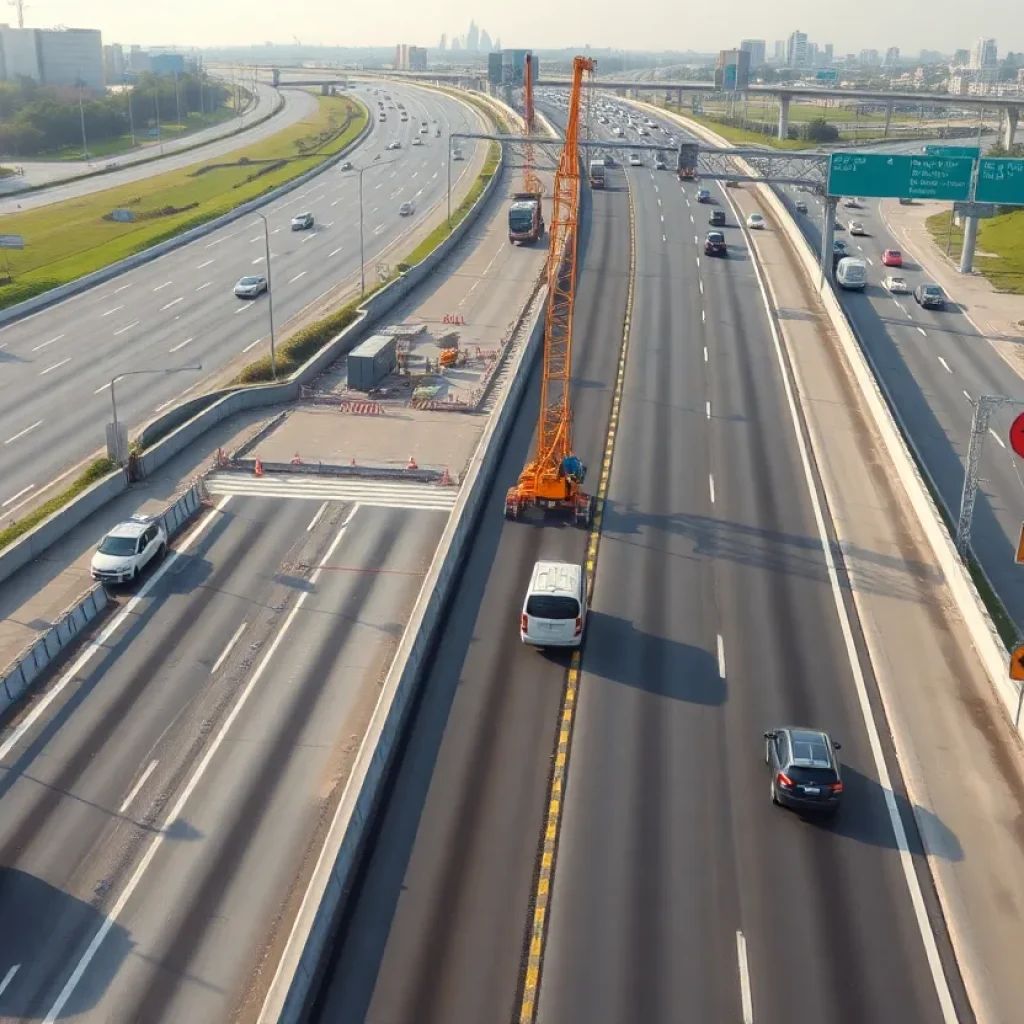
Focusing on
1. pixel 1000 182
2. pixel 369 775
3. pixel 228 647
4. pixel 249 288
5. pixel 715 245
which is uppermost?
pixel 1000 182

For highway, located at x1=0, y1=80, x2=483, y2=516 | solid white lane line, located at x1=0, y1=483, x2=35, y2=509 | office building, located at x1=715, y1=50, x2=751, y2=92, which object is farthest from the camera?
office building, located at x1=715, y1=50, x2=751, y2=92

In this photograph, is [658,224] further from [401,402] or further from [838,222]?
[401,402]

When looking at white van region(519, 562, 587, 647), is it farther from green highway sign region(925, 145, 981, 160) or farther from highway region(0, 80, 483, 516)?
green highway sign region(925, 145, 981, 160)

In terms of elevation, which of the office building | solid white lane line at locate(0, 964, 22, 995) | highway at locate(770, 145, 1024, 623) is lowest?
solid white lane line at locate(0, 964, 22, 995)

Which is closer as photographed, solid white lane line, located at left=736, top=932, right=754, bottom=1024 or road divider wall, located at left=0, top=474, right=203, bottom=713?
solid white lane line, located at left=736, top=932, right=754, bottom=1024

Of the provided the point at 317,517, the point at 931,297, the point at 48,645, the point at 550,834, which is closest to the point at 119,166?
the point at 931,297

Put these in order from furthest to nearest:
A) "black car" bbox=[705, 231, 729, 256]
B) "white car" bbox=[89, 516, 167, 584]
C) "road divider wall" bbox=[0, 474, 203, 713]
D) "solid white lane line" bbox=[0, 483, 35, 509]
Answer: "black car" bbox=[705, 231, 729, 256] → "solid white lane line" bbox=[0, 483, 35, 509] → "white car" bbox=[89, 516, 167, 584] → "road divider wall" bbox=[0, 474, 203, 713]

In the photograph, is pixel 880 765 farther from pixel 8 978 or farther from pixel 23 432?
pixel 23 432

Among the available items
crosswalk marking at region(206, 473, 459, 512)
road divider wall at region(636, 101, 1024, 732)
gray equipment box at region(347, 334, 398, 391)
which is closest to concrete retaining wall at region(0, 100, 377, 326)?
gray equipment box at region(347, 334, 398, 391)
